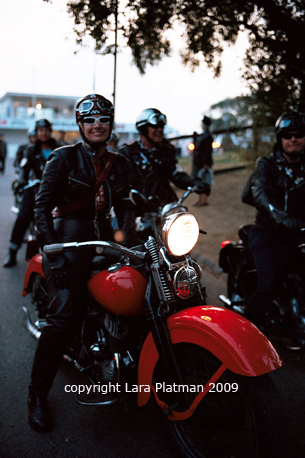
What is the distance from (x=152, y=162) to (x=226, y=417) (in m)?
3.15

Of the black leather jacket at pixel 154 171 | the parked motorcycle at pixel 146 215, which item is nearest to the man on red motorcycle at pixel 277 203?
the parked motorcycle at pixel 146 215

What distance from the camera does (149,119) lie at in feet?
15.4

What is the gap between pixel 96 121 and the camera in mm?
2990

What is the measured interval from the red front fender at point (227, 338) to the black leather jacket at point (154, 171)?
8.46 feet

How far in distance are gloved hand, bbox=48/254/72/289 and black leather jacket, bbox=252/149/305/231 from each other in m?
1.88

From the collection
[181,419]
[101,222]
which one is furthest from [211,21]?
[181,419]

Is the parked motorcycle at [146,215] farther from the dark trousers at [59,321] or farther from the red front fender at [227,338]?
the red front fender at [227,338]

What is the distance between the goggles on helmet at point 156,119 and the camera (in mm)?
4641

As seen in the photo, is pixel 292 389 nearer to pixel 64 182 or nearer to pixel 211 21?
pixel 64 182

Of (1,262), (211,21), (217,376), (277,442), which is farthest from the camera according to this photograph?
(1,262)

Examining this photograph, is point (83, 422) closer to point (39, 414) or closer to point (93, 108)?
point (39, 414)

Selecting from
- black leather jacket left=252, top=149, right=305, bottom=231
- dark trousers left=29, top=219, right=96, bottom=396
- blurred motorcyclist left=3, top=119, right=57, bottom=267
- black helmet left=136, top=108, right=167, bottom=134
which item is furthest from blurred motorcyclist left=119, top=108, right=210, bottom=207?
blurred motorcyclist left=3, top=119, right=57, bottom=267

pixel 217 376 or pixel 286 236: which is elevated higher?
pixel 286 236

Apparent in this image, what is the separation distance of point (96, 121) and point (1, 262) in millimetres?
4697
